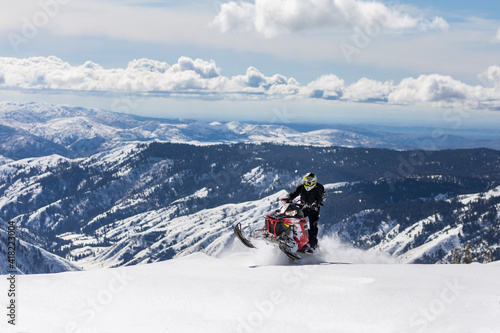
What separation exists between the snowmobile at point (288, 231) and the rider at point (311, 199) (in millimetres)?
277

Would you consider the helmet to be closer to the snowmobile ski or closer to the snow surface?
the snowmobile ski

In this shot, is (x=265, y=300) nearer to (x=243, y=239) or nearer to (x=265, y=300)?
(x=265, y=300)

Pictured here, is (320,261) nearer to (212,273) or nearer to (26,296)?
(212,273)

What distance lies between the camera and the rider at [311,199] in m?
20.6

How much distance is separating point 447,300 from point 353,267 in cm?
502

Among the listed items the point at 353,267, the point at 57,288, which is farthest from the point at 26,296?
the point at 353,267

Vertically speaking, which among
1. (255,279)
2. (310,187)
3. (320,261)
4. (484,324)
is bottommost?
(320,261)

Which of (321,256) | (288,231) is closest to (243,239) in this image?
(288,231)

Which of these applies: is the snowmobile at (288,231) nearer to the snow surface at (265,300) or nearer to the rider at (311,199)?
the rider at (311,199)

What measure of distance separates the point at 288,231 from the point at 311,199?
2106 millimetres

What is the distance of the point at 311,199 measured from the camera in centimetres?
2072

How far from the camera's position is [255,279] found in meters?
15.1

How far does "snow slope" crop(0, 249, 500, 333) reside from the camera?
419 inches

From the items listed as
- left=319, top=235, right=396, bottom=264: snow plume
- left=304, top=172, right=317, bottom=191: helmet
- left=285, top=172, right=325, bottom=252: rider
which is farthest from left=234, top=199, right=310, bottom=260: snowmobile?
left=319, top=235, right=396, bottom=264: snow plume
